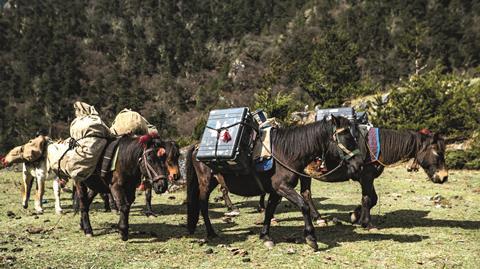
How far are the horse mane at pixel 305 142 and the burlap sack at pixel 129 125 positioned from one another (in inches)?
173

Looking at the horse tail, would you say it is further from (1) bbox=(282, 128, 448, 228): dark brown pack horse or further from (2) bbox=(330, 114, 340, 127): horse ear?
(2) bbox=(330, 114, 340, 127): horse ear

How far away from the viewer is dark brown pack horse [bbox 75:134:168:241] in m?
7.88

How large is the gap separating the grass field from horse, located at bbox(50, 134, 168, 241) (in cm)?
71

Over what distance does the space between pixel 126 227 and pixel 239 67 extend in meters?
111

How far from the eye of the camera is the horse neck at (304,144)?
24.9 feet

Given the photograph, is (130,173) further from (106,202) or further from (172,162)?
(106,202)

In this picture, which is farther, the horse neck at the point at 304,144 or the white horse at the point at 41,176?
the white horse at the point at 41,176

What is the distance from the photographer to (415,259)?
22.0 ft

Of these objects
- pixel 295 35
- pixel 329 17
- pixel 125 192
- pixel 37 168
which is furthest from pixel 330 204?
pixel 329 17

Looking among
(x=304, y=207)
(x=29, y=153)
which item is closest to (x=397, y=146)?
(x=304, y=207)

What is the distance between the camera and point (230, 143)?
7.50 meters

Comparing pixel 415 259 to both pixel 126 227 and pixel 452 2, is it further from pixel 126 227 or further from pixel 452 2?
pixel 452 2

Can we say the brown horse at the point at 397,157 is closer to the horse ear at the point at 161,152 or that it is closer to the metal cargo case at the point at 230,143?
the metal cargo case at the point at 230,143

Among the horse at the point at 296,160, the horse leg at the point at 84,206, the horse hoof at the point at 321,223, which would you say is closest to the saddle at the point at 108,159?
the horse leg at the point at 84,206
